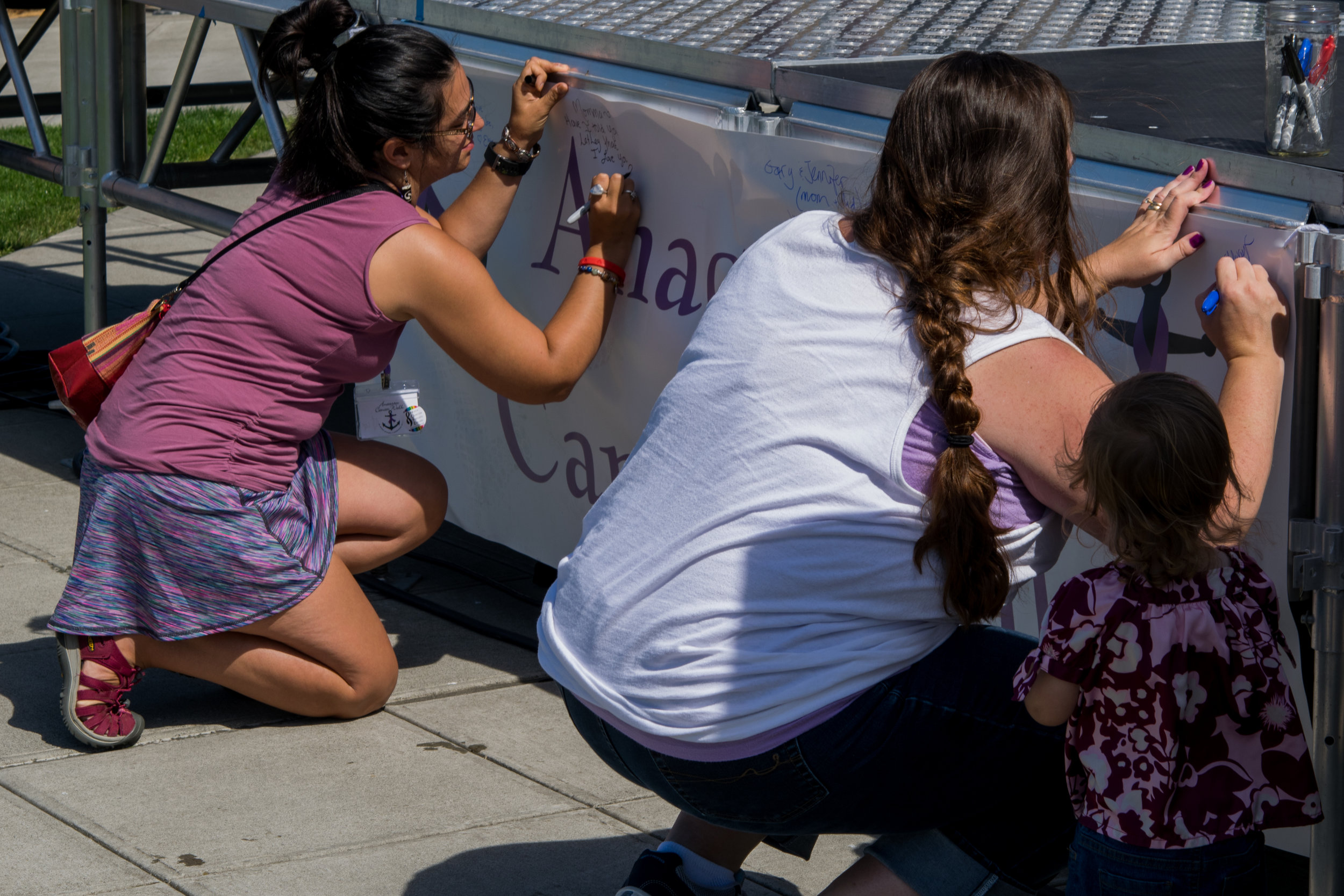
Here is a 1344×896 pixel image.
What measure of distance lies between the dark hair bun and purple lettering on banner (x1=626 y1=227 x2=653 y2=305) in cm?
81

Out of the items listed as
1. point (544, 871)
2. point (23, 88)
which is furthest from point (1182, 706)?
point (23, 88)

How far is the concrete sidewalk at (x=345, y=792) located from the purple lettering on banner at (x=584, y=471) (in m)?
0.45

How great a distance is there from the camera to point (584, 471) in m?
3.65

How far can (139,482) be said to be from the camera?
314 cm

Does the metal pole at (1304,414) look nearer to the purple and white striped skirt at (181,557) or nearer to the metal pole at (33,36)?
the purple and white striped skirt at (181,557)

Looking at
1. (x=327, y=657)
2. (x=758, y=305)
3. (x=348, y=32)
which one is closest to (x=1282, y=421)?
(x=758, y=305)

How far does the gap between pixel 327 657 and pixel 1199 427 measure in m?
2.03

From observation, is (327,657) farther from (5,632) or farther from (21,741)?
(5,632)

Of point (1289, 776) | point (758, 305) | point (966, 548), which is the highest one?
point (758, 305)

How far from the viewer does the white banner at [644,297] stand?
2.40 m

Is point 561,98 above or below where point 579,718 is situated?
above

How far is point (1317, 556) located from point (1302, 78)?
698mm

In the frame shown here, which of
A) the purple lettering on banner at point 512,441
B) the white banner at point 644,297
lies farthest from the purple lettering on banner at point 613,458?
the purple lettering on banner at point 512,441
